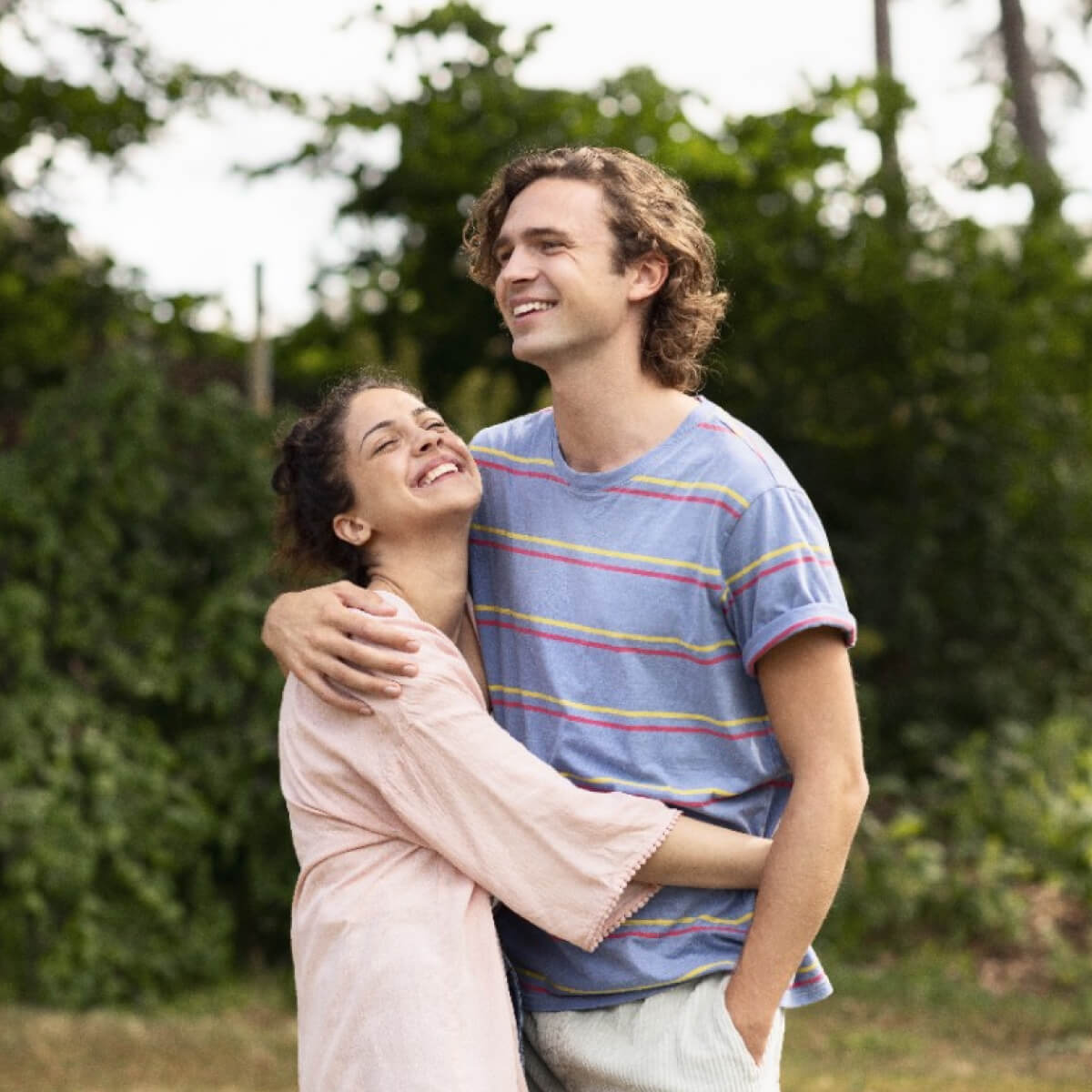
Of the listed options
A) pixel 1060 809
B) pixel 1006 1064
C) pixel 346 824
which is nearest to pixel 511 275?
pixel 346 824

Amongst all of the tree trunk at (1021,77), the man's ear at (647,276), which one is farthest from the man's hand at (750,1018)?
the tree trunk at (1021,77)

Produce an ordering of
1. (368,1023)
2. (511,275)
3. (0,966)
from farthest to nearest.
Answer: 1. (0,966)
2. (511,275)
3. (368,1023)

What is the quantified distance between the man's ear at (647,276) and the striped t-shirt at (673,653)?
0.22 meters

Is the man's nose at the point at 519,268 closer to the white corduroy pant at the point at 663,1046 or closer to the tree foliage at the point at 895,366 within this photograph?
the white corduroy pant at the point at 663,1046

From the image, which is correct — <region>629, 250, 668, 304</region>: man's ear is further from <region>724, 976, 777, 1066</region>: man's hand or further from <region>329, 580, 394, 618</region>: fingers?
<region>724, 976, 777, 1066</region>: man's hand

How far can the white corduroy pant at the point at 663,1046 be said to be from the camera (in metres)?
2.27

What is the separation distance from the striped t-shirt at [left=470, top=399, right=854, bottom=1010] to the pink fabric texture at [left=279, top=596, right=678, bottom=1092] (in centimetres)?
8

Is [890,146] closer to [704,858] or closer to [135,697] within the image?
[135,697]

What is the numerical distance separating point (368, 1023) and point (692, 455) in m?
0.89

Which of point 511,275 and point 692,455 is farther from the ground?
point 511,275

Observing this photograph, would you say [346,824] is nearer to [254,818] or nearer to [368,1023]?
[368,1023]

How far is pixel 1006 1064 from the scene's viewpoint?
18.9 ft

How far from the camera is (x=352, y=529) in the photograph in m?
2.64

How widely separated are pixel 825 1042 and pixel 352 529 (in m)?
3.98
